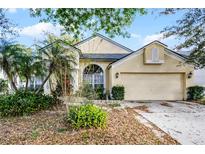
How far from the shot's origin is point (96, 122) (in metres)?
6.45

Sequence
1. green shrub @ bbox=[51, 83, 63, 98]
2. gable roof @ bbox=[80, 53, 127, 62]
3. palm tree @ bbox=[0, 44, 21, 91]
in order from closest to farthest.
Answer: palm tree @ bbox=[0, 44, 21, 91], green shrub @ bbox=[51, 83, 63, 98], gable roof @ bbox=[80, 53, 127, 62]

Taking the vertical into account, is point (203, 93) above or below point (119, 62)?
below

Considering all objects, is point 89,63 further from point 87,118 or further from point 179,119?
point 87,118

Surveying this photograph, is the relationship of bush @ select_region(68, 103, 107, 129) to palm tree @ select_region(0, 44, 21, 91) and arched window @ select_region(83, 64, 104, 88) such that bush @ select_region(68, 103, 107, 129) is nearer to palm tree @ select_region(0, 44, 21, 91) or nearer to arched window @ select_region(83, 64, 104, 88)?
arched window @ select_region(83, 64, 104, 88)

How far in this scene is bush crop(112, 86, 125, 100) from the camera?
39.2 feet

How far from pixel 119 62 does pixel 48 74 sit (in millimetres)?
4793

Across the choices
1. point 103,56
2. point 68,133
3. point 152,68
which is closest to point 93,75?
point 103,56

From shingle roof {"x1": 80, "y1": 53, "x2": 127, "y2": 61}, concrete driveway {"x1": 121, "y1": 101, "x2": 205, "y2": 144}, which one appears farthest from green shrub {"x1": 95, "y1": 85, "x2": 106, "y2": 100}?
concrete driveway {"x1": 121, "y1": 101, "x2": 205, "y2": 144}

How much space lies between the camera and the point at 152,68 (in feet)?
43.0

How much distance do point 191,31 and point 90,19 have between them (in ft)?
10.7

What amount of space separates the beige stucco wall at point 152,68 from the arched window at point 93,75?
650 millimetres

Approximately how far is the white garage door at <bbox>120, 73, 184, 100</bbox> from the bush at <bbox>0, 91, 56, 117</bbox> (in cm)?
388

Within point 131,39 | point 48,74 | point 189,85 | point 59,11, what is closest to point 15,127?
point 48,74

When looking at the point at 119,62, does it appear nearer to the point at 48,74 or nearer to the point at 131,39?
the point at 131,39
